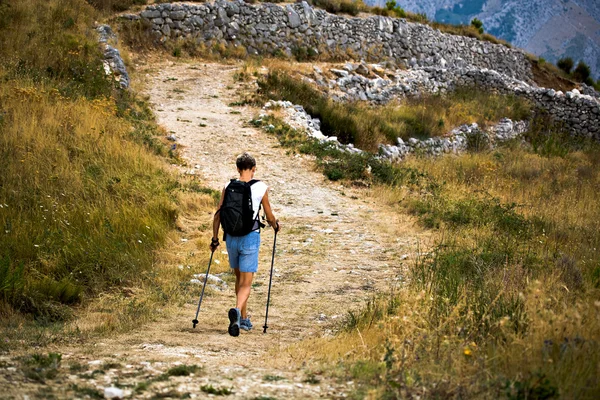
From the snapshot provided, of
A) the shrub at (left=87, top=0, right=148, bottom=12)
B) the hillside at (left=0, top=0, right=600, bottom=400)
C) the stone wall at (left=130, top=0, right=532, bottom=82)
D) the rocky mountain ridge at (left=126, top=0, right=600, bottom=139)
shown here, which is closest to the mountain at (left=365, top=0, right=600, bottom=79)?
the stone wall at (left=130, top=0, right=532, bottom=82)

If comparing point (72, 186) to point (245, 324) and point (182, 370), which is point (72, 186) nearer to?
point (245, 324)

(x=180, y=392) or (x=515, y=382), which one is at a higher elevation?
(x=515, y=382)

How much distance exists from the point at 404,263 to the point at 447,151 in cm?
1186

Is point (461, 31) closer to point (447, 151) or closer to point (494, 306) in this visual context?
point (447, 151)

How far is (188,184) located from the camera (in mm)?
11945

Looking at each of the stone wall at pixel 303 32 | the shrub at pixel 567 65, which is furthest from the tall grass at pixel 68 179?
the shrub at pixel 567 65

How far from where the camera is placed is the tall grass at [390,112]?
60.0ft

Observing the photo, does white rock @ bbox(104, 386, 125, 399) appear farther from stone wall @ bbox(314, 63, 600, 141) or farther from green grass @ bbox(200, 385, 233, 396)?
stone wall @ bbox(314, 63, 600, 141)

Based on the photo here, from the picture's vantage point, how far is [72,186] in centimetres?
957

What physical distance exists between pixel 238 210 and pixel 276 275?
277cm

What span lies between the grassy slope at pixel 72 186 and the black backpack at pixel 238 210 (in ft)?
4.81

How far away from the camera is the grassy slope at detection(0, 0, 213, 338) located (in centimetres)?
701

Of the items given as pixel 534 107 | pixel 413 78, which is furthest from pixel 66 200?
pixel 534 107

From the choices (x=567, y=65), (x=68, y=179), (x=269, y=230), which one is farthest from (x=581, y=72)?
(x=68, y=179)
